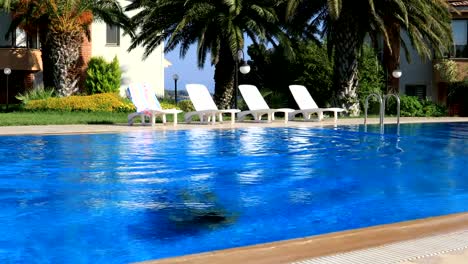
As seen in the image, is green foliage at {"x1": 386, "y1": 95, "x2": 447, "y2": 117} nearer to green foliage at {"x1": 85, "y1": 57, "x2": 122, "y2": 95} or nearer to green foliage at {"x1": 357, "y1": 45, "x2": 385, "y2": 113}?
green foliage at {"x1": 357, "y1": 45, "x2": 385, "y2": 113}

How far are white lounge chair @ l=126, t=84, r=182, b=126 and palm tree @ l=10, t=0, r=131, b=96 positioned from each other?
356 inches

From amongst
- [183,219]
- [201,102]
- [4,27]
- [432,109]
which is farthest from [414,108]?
[183,219]

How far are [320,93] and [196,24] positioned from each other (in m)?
7.66

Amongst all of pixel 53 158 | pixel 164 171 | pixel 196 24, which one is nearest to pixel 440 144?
pixel 164 171

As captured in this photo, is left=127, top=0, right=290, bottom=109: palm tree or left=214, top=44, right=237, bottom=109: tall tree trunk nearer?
left=127, top=0, right=290, bottom=109: palm tree

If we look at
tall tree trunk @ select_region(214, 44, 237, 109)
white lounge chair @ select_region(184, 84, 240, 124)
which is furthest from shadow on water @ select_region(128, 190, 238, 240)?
tall tree trunk @ select_region(214, 44, 237, 109)

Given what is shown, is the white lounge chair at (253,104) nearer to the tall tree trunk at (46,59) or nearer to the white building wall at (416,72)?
the tall tree trunk at (46,59)

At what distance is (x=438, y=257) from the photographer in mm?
4672

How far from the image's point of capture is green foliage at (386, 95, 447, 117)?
2902cm

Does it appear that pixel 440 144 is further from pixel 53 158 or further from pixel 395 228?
pixel 395 228

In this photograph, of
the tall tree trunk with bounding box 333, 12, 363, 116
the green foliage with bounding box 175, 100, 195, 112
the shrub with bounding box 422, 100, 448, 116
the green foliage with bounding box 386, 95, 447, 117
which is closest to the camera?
the tall tree trunk with bounding box 333, 12, 363, 116

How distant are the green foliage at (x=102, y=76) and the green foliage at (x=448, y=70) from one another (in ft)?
56.9

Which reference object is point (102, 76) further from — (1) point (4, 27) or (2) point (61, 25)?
(1) point (4, 27)

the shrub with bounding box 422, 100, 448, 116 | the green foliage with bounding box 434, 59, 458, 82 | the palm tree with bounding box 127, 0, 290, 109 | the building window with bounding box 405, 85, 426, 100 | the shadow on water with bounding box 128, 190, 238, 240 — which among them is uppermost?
the palm tree with bounding box 127, 0, 290, 109
